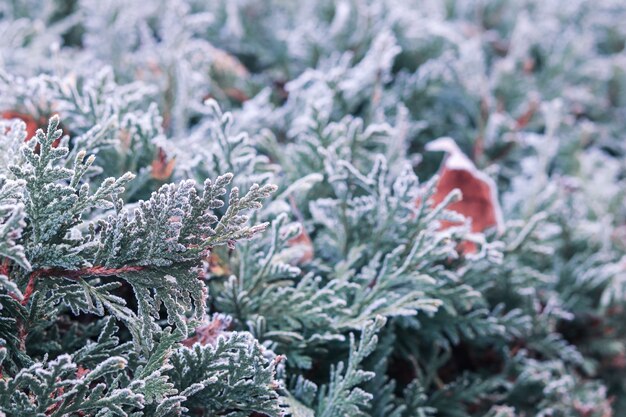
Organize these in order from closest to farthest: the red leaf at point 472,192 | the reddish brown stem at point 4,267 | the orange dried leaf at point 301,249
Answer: the reddish brown stem at point 4,267
the orange dried leaf at point 301,249
the red leaf at point 472,192

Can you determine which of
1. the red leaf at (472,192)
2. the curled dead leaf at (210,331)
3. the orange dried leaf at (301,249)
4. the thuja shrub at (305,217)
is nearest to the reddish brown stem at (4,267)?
the thuja shrub at (305,217)

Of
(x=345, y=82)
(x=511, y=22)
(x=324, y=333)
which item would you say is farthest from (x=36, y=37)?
(x=511, y=22)

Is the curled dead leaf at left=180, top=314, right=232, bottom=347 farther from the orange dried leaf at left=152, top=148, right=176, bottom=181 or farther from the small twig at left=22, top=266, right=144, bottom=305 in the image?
the orange dried leaf at left=152, top=148, right=176, bottom=181

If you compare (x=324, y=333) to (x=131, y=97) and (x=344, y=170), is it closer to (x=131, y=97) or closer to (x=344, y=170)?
(x=344, y=170)

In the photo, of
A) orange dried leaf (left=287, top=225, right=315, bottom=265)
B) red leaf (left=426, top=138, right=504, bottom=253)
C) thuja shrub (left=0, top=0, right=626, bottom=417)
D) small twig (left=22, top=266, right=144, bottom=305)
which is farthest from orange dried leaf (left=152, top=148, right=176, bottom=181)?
red leaf (left=426, top=138, right=504, bottom=253)

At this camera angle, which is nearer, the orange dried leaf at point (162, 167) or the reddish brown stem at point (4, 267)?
the reddish brown stem at point (4, 267)

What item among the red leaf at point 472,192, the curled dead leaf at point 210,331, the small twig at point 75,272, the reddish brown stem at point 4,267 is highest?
the red leaf at point 472,192

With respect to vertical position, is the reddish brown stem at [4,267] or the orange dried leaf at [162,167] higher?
the orange dried leaf at [162,167]

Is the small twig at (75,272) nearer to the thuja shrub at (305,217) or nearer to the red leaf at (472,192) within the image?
the thuja shrub at (305,217)

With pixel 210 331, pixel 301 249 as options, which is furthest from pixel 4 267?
pixel 301 249
